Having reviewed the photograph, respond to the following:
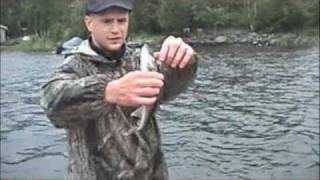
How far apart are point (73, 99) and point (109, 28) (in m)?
0.40

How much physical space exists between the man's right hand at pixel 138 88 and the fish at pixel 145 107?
0.36 ft

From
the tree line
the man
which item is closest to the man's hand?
the man

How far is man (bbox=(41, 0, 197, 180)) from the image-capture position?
2312mm

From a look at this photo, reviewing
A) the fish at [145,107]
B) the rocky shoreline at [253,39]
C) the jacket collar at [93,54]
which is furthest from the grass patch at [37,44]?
the fish at [145,107]

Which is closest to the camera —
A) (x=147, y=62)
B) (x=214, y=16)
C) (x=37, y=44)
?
(x=147, y=62)

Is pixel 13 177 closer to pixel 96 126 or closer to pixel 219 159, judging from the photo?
pixel 219 159

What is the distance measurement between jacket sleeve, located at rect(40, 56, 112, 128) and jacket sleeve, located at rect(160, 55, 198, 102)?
0.27 meters

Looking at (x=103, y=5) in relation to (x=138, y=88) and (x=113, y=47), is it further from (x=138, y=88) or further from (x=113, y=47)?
(x=138, y=88)

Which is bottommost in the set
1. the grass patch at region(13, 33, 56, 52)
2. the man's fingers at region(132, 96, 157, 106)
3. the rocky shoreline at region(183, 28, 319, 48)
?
the grass patch at region(13, 33, 56, 52)

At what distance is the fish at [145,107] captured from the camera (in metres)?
2.20

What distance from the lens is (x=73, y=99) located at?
227 cm

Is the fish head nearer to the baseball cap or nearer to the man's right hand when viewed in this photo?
the man's right hand

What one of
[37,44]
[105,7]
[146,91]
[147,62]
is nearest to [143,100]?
[146,91]

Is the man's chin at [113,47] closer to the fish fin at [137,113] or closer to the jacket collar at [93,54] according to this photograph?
the jacket collar at [93,54]
